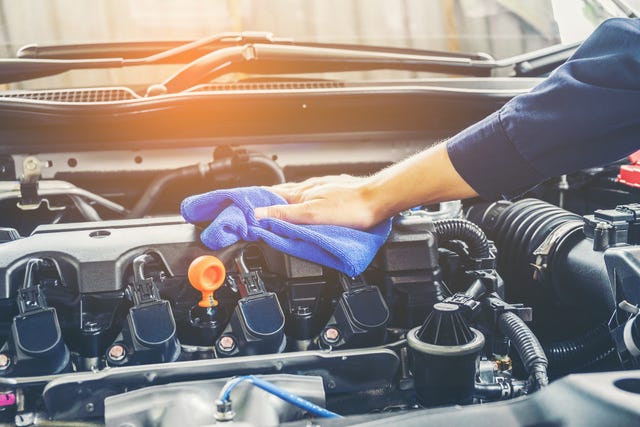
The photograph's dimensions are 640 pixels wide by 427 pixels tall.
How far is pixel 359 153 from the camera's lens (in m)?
1.52

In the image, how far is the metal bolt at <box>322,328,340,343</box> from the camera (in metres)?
0.90

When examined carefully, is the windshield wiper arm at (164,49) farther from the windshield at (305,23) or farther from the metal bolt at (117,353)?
the metal bolt at (117,353)

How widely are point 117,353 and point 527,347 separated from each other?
58 cm

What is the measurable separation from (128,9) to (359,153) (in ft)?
2.49

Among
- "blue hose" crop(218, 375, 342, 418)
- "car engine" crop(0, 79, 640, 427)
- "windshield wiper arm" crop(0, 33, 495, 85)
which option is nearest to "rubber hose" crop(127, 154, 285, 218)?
"car engine" crop(0, 79, 640, 427)

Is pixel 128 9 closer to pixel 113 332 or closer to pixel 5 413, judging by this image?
pixel 113 332

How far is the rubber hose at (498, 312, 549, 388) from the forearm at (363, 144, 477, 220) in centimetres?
21

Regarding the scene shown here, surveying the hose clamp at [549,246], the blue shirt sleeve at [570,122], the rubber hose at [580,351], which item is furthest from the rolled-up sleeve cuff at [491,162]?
the rubber hose at [580,351]

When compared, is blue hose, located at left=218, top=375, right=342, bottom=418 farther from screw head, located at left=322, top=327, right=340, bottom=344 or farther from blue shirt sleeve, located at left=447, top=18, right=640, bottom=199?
blue shirt sleeve, located at left=447, top=18, right=640, bottom=199

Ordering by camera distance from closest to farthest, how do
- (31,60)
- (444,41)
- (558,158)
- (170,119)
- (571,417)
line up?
(571,417)
(558,158)
(170,119)
(31,60)
(444,41)

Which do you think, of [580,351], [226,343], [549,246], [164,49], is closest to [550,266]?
[549,246]

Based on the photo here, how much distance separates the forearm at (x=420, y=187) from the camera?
37.9 inches

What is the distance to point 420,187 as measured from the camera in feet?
3.20

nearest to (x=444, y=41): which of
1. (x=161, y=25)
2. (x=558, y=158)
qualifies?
(x=161, y=25)
